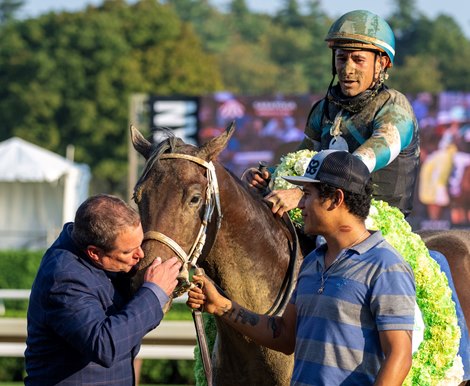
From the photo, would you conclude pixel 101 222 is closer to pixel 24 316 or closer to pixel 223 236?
pixel 223 236

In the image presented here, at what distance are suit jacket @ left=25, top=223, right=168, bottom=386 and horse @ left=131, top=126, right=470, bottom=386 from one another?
35 centimetres

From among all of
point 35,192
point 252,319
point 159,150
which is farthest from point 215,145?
point 35,192

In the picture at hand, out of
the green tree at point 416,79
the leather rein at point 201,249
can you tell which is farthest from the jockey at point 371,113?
the green tree at point 416,79

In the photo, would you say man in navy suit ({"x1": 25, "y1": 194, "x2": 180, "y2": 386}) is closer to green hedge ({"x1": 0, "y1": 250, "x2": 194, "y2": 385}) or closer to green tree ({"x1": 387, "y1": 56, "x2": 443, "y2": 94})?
green hedge ({"x1": 0, "y1": 250, "x2": 194, "y2": 385})

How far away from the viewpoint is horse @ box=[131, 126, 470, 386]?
190 inches

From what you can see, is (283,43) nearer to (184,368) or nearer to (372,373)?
(184,368)

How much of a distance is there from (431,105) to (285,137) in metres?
2.93

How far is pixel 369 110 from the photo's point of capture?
5.70 metres

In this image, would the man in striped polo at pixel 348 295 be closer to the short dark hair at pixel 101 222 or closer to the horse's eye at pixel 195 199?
the short dark hair at pixel 101 222

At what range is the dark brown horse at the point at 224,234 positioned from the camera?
15.9 feet

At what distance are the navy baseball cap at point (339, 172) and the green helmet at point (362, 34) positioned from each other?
1.63 metres

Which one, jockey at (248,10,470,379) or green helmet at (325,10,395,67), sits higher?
green helmet at (325,10,395,67)

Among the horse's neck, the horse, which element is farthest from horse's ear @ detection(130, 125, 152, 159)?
the horse's neck

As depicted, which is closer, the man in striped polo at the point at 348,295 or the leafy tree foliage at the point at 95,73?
the man in striped polo at the point at 348,295
